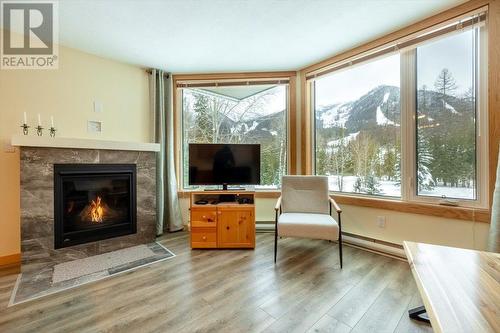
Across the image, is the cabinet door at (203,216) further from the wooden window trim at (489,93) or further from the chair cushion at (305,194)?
the wooden window trim at (489,93)

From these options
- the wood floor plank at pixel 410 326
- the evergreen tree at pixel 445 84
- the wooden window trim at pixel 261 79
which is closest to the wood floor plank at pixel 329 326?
the wood floor plank at pixel 410 326

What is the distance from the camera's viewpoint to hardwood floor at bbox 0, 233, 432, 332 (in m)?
1.38

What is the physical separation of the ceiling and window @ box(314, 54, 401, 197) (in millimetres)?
391

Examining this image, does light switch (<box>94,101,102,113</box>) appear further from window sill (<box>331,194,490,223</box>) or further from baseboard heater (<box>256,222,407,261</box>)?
baseboard heater (<box>256,222,407,261</box>)

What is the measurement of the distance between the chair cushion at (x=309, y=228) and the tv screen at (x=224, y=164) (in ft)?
2.54

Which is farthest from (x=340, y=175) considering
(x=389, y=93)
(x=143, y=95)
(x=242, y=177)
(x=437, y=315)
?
(x=143, y=95)

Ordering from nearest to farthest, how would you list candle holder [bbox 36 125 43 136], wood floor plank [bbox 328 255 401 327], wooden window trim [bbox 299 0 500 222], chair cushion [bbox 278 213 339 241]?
1. wood floor plank [bbox 328 255 401 327]
2. wooden window trim [bbox 299 0 500 222]
3. chair cushion [bbox 278 213 339 241]
4. candle holder [bbox 36 125 43 136]

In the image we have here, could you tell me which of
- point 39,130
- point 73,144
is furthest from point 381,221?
point 39,130

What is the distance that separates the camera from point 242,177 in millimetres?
2871

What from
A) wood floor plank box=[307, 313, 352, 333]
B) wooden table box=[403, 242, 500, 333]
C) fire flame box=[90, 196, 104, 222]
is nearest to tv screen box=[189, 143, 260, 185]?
fire flame box=[90, 196, 104, 222]

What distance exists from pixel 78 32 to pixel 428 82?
11.7ft

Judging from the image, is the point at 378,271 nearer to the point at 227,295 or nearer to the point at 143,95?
the point at 227,295

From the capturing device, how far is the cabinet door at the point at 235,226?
102 inches

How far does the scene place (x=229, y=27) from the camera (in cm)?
219
